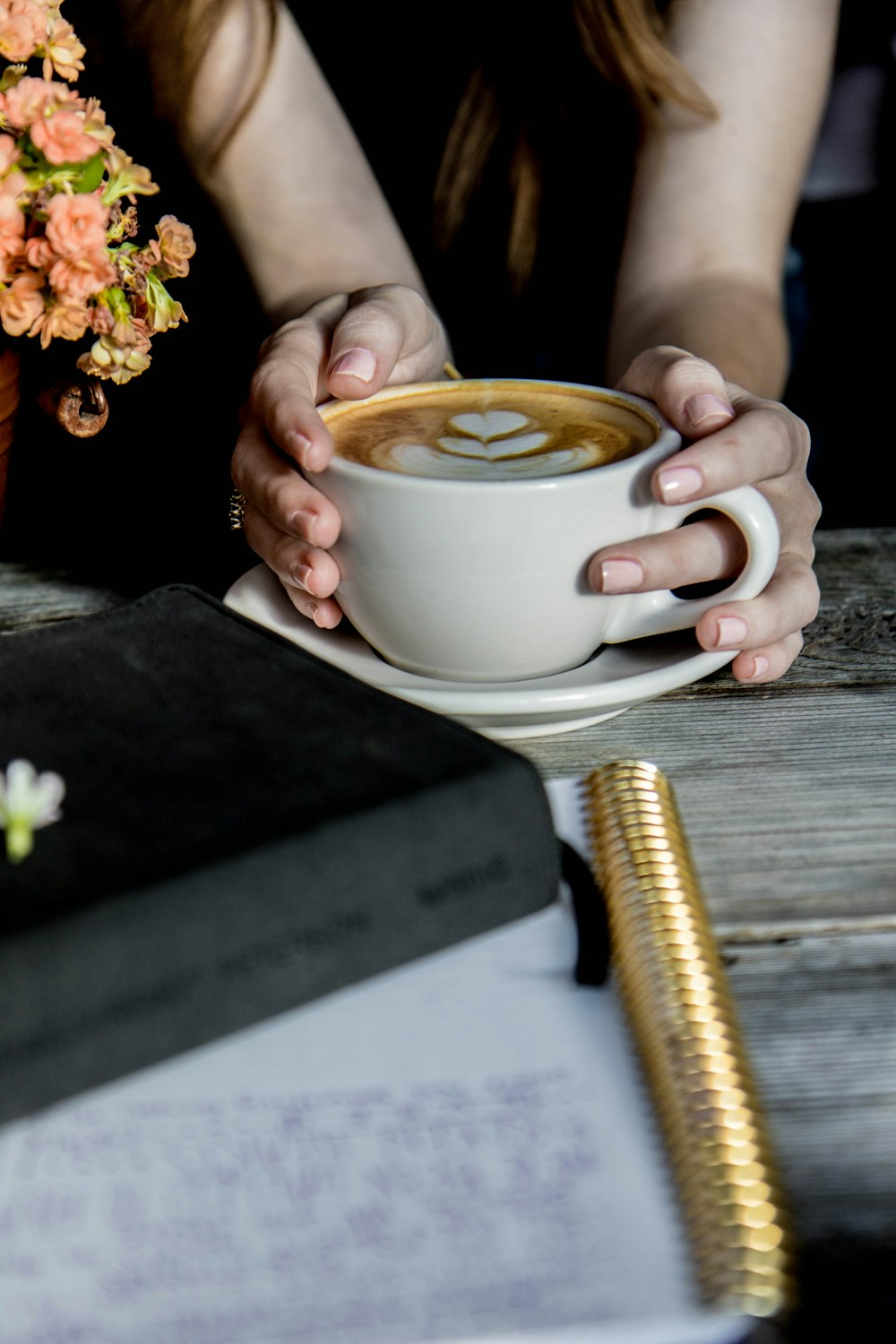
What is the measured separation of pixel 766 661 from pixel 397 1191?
0.40m

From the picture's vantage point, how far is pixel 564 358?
1.50 metres

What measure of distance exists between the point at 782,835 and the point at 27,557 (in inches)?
23.0

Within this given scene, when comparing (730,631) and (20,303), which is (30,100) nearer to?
(20,303)

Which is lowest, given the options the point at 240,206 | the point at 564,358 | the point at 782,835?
the point at 564,358

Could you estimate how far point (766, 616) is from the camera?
60 cm

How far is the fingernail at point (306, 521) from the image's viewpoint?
0.58m

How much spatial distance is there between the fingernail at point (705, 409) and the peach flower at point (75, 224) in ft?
1.05

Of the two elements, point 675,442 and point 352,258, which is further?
point 352,258

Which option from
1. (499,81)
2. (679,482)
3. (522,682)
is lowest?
(522,682)

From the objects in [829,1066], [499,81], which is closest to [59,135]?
[829,1066]

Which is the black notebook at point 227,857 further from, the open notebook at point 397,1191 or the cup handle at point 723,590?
the cup handle at point 723,590

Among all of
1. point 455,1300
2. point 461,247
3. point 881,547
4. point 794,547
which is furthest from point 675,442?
point 461,247

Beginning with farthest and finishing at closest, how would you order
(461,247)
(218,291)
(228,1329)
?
1. (218,291)
2. (461,247)
3. (228,1329)

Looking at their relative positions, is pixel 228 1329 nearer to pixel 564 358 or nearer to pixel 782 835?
pixel 782 835
